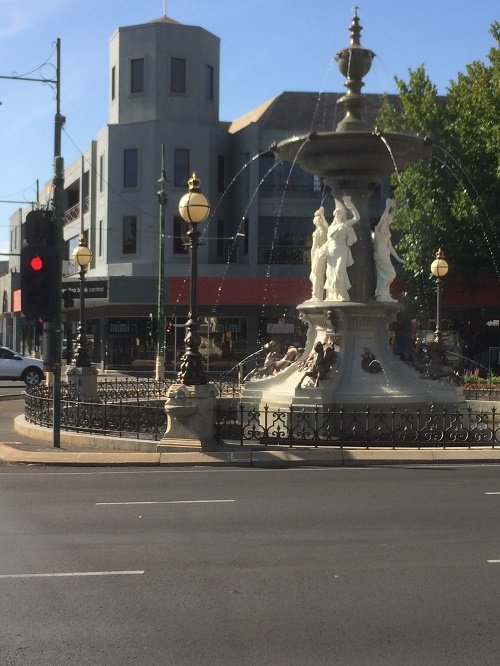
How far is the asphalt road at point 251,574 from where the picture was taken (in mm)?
6211

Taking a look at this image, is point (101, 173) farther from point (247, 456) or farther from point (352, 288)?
point (247, 456)

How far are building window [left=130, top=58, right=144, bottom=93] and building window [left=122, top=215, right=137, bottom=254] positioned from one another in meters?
6.84

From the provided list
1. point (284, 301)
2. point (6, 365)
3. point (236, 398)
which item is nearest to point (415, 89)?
point (284, 301)

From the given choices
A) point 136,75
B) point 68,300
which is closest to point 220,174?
point 136,75

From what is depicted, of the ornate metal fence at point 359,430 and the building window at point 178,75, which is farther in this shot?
the building window at point 178,75

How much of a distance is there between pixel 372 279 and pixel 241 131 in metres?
33.8

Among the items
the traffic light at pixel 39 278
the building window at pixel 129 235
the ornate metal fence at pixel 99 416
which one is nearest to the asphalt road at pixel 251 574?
the traffic light at pixel 39 278

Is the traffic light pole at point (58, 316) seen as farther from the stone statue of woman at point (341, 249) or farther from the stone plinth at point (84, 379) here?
the stone plinth at point (84, 379)

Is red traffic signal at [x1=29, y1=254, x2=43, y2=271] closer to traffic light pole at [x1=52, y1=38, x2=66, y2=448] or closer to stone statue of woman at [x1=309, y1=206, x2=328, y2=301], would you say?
traffic light pole at [x1=52, y1=38, x2=66, y2=448]

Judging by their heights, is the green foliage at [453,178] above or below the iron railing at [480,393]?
above

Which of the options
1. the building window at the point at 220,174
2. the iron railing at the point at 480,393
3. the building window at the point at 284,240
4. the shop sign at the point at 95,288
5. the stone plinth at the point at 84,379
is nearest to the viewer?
the stone plinth at the point at 84,379

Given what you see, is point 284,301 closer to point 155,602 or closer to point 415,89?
point 415,89

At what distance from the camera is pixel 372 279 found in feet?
71.4

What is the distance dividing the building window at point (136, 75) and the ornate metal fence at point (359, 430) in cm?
3671
